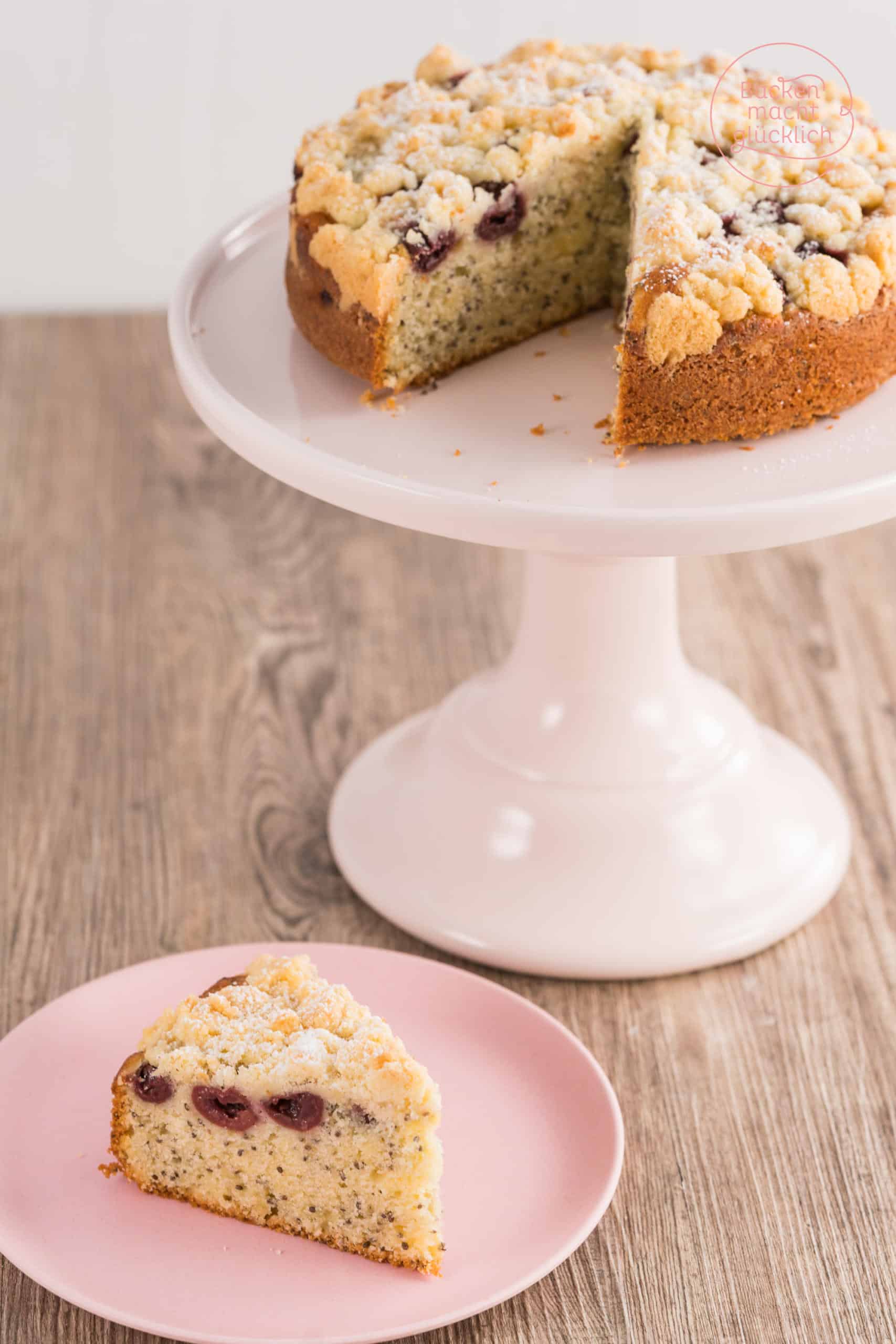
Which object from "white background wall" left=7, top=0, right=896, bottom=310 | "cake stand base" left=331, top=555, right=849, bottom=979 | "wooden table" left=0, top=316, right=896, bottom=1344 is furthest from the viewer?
"white background wall" left=7, top=0, right=896, bottom=310

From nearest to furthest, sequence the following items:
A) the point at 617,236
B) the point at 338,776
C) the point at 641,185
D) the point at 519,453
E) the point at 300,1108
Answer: the point at 300,1108 → the point at 519,453 → the point at 641,185 → the point at 617,236 → the point at 338,776

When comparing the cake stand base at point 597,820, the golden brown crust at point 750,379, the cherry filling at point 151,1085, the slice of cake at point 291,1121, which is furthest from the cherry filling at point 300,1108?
the golden brown crust at point 750,379

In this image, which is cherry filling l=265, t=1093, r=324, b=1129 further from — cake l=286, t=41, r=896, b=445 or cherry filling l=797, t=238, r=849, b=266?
cherry filling l=797, t=238, r=849, b=266

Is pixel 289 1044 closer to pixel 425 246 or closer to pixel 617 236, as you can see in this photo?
pixel 425 246

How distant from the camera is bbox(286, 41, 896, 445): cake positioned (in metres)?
1.76

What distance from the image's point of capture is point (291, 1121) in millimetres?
1573

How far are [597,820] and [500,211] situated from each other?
2.52ft

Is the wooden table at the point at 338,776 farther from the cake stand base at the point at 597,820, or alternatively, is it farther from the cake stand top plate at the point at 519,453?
the cake stand top plate at the point at 519,453

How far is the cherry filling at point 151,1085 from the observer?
1.60m

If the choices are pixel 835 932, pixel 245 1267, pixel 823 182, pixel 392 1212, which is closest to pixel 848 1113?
pixel 835 932

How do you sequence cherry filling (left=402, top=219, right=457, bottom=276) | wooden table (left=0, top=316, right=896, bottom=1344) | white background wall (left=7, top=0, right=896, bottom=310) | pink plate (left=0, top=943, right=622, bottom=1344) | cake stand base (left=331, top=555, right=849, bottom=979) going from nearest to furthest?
1. pink plate (left=0, top=943, right=622, bottom=1344)
2. wooden table (left=0, top=316, right=896, bottom=1344)
3. cherry filling (left=402, top=219, right=457, bottom=276)
4. cake stand base (left=331, top=555, right=849, bottom=979)
5. white background wall (left=7, top=0, right=896, bottom=310)
